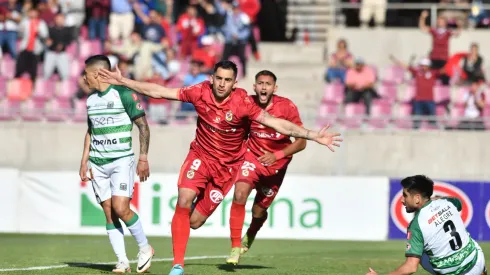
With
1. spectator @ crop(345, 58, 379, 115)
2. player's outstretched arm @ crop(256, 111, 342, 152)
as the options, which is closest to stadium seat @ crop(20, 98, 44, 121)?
spectator @ crop(345, 58, 379, 115)

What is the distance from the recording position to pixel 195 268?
43.3 feet

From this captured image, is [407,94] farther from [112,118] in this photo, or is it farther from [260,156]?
[112,118]

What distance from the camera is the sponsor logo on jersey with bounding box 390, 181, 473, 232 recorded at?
19297 millimetres

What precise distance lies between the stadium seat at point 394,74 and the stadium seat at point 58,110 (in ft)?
22.9

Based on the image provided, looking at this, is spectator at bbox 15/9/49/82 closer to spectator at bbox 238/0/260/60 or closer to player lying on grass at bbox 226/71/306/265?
spectator at bbox 238/0/260/60

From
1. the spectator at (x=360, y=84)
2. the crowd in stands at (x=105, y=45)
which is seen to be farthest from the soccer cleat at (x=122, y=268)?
the spectator at (x=360, y=84)

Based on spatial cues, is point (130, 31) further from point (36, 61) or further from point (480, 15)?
point (480, 15)

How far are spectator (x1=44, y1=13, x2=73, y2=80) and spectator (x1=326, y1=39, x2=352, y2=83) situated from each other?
606 centimetres

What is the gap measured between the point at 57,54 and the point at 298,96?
564 centimetres

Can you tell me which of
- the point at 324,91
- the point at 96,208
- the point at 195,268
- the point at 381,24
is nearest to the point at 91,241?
the point at 96,208

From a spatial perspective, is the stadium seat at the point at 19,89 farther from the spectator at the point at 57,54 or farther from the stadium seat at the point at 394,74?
the stadium seat at the point at 394,74

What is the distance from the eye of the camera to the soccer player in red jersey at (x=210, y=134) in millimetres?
11430

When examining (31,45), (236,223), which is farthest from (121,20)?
(236,223)

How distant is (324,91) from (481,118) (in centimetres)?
372
